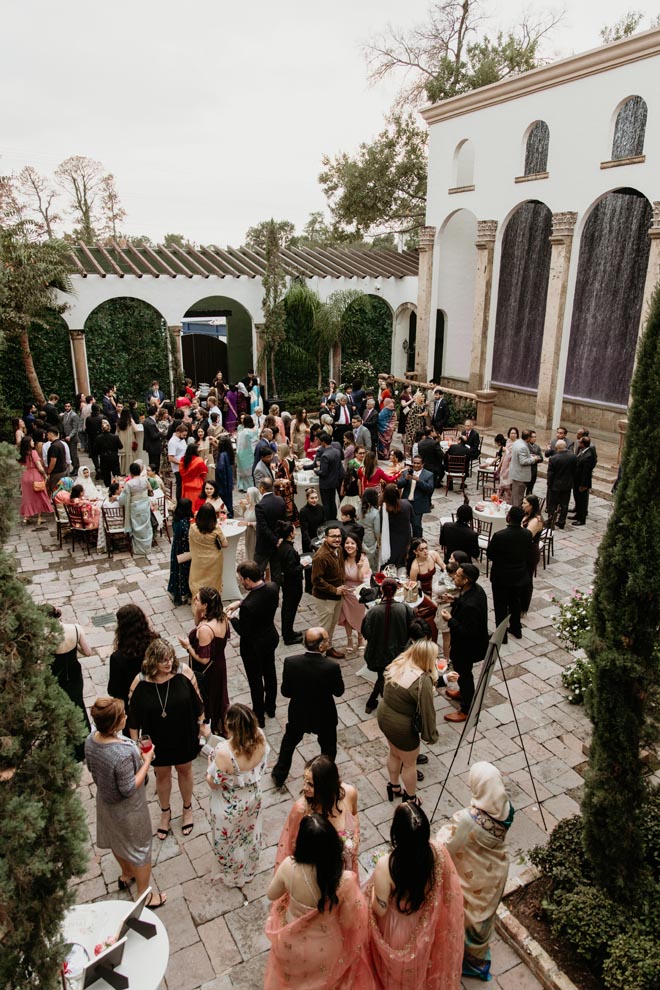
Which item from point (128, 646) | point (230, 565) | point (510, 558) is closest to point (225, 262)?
point (230, 565)

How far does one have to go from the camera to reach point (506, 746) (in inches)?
233

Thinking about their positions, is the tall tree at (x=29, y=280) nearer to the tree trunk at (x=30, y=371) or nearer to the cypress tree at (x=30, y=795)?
the tree trunk at (x=30, y=371)

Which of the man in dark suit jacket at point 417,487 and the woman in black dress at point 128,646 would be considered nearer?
the woman in black dress at point 128,646

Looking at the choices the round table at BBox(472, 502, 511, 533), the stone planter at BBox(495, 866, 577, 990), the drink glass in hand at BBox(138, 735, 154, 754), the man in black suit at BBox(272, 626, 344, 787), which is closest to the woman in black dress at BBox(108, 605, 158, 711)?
the drink glass in hand at BBox(138, 735, 154, 754)

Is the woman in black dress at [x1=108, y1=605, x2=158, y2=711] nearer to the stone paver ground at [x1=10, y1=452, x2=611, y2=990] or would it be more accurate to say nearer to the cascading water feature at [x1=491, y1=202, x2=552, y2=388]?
the stone paver ground at [x1=10, y1=452, x2=611, y2=990]

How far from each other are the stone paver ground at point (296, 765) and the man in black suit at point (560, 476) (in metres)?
1.31

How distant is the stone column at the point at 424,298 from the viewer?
1886cm

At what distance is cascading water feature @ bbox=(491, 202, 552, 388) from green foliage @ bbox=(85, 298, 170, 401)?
31.6 feet

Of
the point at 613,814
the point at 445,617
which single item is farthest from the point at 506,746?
the point at 613,814

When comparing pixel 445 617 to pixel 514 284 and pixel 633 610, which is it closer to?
pixel 633 610

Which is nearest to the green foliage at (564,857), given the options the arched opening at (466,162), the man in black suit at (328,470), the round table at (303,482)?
the man in black suit at (328,470)

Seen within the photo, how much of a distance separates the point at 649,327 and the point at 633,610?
1510 millimetres

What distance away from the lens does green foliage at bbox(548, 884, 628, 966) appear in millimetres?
3850

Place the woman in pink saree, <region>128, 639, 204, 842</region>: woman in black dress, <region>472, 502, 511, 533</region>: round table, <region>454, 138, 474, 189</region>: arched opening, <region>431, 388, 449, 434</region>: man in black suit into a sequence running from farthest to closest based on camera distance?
<region>454, 138, 474, 189</region>: arched opening < <region>431, 388, 449, 434</region>: man in black suit < <region>472, 502, 511, 533</region>: round table < <region>128, 639, 204, 842</region>: woman in black dress < the woman in pink saree
